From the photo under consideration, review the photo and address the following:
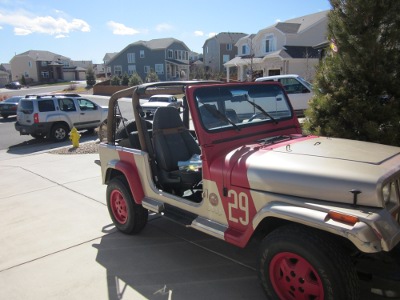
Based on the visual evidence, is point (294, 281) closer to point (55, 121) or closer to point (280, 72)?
point (55, 121)

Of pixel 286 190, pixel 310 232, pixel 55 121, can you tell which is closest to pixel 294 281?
pixel 310 232

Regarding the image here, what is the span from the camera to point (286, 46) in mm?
30969

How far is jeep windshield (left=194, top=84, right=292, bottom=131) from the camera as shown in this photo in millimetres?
3373

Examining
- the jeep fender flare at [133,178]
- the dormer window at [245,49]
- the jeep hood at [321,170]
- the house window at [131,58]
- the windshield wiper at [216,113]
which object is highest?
the house window at [131,58]

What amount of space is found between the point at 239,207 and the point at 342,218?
0.87 m

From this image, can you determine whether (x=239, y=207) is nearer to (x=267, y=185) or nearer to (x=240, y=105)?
(x=267, y=185)

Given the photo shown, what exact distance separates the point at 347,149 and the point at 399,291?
118 cm

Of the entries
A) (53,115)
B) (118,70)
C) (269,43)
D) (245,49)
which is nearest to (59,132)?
(53,115)

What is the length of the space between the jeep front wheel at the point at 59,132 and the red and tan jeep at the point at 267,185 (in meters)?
9.20

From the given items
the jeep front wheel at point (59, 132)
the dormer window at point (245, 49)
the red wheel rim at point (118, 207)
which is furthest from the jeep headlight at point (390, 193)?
the dormer window at point (245, 49)

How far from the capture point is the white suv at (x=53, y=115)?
12266 millimetres

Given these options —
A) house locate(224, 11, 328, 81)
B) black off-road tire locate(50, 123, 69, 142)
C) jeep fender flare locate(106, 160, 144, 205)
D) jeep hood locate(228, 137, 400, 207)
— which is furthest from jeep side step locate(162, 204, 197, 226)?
house locate(224, 11, 328, 81)

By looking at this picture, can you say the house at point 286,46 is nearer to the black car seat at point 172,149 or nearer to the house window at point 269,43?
the house window at point 269,43

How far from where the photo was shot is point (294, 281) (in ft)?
8.28
